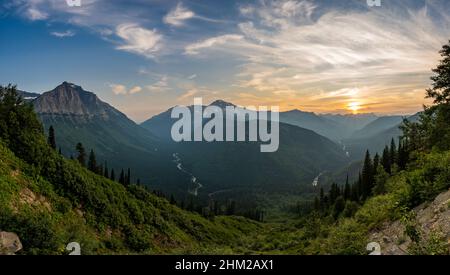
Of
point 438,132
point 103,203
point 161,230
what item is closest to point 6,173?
point 103,203

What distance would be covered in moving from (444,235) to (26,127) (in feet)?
128

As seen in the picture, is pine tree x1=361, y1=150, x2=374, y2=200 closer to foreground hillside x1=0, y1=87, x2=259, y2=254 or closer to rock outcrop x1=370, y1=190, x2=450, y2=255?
foreground hillside x1=0, y1=87, x2=259, y2=254

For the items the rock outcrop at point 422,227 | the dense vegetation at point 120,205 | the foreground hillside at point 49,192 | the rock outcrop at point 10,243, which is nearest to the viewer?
the rock outcrop at point 10,243

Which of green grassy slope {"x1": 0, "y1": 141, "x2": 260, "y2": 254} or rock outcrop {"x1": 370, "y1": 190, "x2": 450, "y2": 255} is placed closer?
rock outcrop {"x1": 370, "y1": 190, "x2": 450, "y2": 255}

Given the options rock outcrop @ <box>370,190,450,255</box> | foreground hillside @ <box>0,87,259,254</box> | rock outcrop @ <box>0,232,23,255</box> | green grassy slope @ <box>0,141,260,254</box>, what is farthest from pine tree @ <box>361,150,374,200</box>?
rock outcrop @ <box>0,232,23,255</box>

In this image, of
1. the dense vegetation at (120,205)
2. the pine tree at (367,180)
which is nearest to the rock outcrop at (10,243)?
the dense vegetation at (120,205)

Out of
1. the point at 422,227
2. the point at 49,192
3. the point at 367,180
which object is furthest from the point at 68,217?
the point at 367,180

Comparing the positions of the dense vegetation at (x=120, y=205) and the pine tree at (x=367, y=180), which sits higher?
the dense vegetation at (x=120, y=205)

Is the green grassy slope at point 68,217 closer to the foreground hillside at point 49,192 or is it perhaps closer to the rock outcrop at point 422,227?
the foreground hillside at point 49,192

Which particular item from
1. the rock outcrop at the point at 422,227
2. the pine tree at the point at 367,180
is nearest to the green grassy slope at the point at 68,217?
the rock outcrop at the point at 422,227

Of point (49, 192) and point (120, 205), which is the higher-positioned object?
point (49, 192)

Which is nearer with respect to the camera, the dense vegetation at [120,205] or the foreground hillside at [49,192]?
the dense vegetation at [120,205]

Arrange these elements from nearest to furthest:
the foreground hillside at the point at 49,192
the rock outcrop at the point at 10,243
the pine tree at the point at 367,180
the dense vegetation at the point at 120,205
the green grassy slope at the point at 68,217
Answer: the rock outcrop at the point at 10,243, the green grassy slope at the point at 68,217, the dense vegetation at the point at 120,205, the foreground hillside at the point at 49,192, the pine tree at the point at 367,180

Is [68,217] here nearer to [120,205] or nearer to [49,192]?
[49,192]
